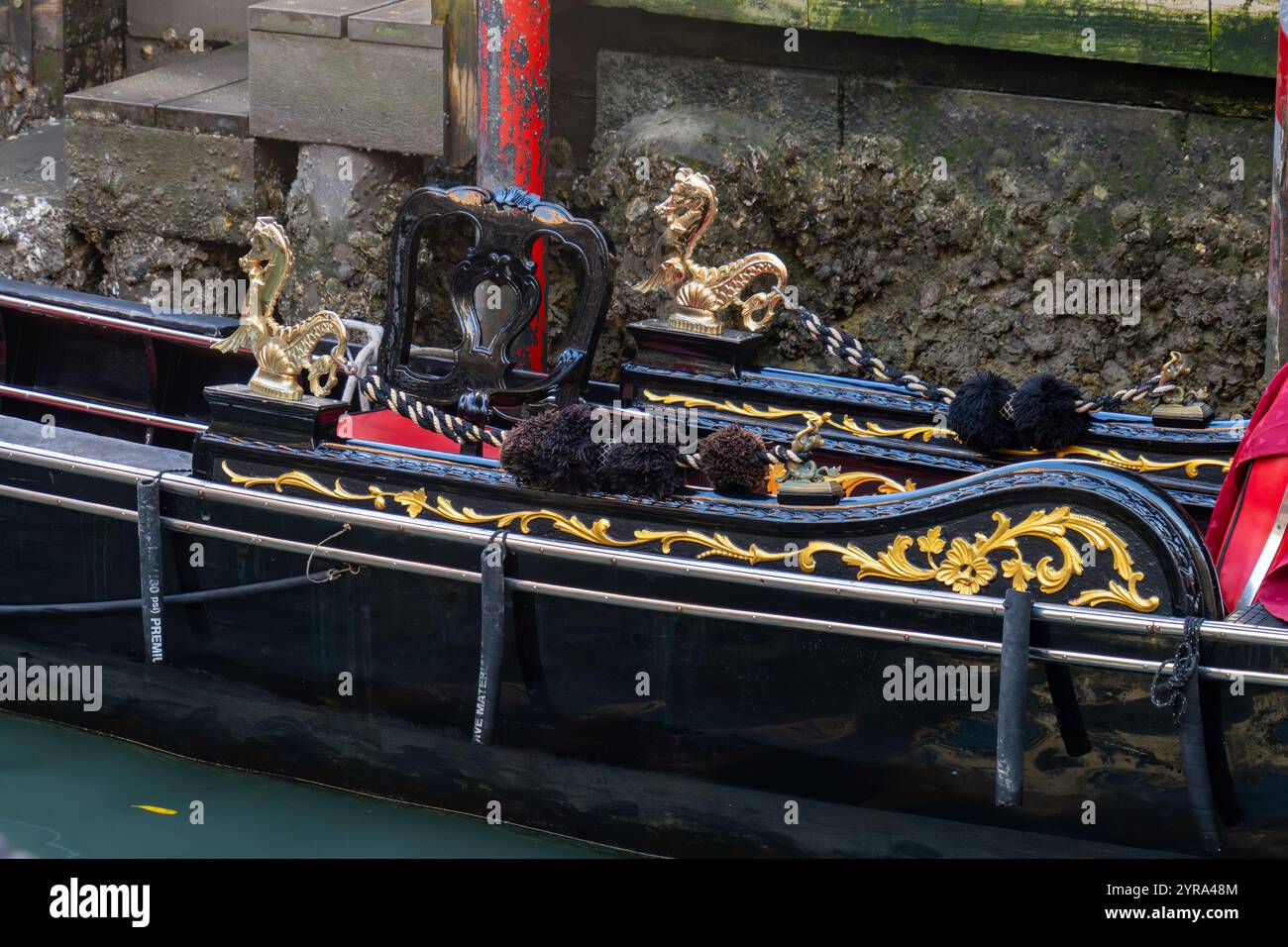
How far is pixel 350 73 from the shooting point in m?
6.54

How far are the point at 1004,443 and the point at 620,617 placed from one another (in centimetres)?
123

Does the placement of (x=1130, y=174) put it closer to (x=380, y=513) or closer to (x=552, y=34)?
(x=552, y=34)

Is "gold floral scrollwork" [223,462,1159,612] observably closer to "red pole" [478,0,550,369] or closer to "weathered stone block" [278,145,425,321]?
"red pole" [478,0,550,369]

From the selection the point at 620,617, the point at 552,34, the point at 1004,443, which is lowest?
the point at 620,617

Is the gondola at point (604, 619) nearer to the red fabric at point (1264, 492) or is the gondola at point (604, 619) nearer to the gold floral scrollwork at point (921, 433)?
the red fabric at point (1264, 492)

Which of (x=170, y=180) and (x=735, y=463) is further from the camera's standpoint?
(x=170, y=180)

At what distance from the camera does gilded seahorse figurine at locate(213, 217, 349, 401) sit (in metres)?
4.45

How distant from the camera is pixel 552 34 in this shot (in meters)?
7.00

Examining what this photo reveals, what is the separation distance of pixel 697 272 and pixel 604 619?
57.6 inches

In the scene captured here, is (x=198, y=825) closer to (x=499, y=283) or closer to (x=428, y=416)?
(x=428, y=416)

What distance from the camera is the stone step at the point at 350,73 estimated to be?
645cm

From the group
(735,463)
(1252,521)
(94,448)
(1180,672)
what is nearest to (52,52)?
(94,448)

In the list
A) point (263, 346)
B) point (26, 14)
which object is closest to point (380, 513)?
point (263, 346)

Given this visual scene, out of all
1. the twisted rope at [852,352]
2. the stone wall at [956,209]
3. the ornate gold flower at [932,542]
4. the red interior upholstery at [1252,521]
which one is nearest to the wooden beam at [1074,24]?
the stone wall at [956,209]
